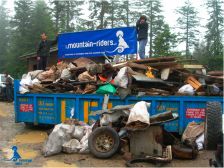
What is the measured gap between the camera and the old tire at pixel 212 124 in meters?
6.76

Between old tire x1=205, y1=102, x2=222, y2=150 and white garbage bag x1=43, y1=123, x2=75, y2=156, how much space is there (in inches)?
114

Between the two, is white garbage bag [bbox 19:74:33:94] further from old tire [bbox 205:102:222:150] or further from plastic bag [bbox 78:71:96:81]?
old tire [bbox 205:102:222:150]

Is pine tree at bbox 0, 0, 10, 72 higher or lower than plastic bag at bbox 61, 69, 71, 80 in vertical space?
higher

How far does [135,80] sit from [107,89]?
708mm

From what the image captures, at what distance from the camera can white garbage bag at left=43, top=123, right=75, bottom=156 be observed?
23.7 ft

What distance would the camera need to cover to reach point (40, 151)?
302 inches

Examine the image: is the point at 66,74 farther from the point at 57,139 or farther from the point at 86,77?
the point at 57,139

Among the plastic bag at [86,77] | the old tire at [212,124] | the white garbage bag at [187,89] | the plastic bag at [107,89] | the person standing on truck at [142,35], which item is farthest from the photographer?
the person standing on truck at [142,35]

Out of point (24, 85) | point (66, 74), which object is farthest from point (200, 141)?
point (24, 85)

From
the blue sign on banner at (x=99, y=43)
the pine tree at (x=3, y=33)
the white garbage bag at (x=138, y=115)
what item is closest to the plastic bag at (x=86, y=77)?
the blue sign on banner at (x=99, y=43)

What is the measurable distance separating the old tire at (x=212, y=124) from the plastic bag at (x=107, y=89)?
7.59 ft

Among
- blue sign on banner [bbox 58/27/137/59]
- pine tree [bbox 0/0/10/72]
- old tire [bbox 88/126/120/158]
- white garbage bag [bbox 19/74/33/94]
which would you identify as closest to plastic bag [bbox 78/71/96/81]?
white garbage bag [bbox 19/74/33/94]

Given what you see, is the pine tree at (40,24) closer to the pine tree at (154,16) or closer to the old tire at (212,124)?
the pine tree at (154,16)

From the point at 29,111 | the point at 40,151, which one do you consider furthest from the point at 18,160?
the point at 29,111
